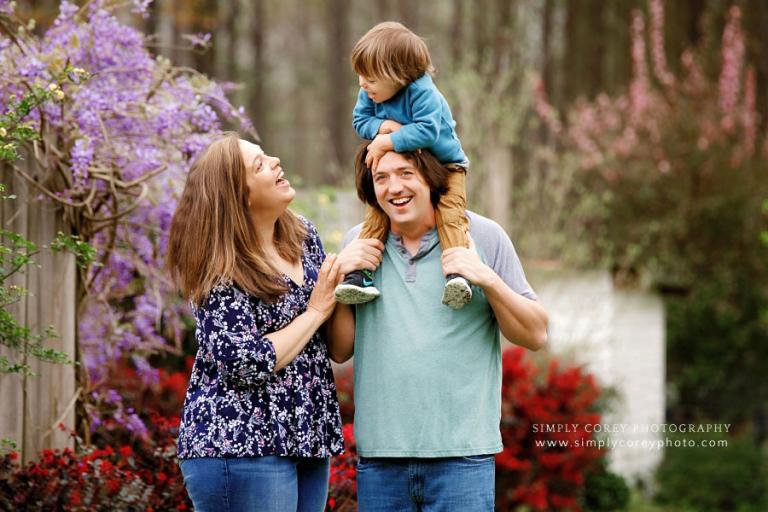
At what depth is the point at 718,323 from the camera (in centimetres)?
982

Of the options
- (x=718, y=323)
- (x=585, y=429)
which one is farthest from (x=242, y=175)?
(x=718, y=323)

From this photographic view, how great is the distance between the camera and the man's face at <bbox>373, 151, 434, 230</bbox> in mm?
3326

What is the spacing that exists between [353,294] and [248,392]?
1.49 feet

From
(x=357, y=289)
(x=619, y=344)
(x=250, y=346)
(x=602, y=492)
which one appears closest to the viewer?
(x=250, y=346)

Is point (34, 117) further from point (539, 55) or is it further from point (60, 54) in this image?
point (539, 55)

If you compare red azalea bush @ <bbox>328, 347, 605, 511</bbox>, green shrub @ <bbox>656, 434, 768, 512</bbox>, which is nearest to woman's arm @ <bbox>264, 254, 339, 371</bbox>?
red azalea bush @ <bbox>328, 347, 605, 511</bbox>

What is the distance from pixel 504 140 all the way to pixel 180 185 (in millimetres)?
4840

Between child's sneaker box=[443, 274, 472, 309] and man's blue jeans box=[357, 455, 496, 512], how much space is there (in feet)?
1.60

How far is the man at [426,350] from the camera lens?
3.20m

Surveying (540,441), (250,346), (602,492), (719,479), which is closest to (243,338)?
(250,346)

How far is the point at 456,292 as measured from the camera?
317 cm

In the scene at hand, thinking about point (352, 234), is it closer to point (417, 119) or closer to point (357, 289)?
point (357, 289)

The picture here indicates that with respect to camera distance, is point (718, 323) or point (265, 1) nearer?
point (718, 323)

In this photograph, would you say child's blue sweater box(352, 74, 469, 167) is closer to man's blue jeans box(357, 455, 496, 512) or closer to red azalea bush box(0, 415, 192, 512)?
man's blue jeans box(357, 455, 496, 512)
